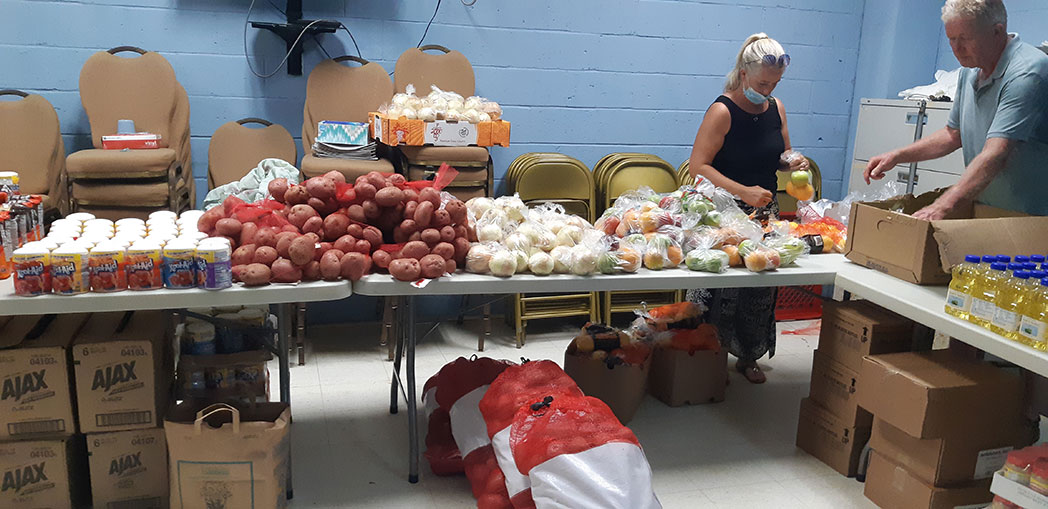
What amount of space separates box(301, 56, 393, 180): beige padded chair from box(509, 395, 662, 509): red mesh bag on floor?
2268 millimetres

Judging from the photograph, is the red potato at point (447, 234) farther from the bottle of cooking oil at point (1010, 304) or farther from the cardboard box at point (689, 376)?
the bottle of cooking oil at point (1010, 304)

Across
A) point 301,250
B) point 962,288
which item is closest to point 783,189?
point 962,288

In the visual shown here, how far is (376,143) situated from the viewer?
4.22 meters

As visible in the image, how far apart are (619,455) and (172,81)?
10.4 feet

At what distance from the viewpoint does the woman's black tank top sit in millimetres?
3486

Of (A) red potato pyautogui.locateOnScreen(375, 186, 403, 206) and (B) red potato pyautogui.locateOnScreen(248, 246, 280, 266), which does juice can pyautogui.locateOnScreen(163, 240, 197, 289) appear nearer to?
(B) red potato pyautogui.locateOnScreen(248, 246, 280, 266)

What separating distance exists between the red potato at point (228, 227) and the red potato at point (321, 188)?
266 millimetres

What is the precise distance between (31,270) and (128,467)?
74 cm

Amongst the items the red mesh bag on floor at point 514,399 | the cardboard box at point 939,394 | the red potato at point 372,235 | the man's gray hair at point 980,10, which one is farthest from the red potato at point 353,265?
the man's gray hair at point 980,10

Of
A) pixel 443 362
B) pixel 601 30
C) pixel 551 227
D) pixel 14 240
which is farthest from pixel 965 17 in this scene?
pixel 14 240

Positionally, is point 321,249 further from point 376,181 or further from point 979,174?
point 979,174

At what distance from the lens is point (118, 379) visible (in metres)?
2.46

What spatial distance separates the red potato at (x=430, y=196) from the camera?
8.75 ft

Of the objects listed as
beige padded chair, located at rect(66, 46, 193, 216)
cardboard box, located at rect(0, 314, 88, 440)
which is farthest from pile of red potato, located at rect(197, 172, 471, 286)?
beige padded chair, located at rect(66, 46, 193, 216)
